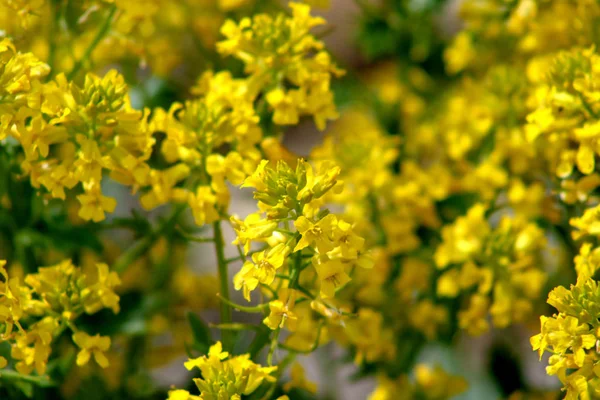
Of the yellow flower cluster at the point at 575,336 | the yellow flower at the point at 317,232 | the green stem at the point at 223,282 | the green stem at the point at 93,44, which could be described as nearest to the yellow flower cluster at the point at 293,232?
the yellow flower at the point at 317,232

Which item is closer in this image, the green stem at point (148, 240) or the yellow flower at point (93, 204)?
the yellow flower at point (93, 204)

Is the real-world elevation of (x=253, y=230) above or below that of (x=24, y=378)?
above

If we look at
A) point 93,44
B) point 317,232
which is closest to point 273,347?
point 317,232

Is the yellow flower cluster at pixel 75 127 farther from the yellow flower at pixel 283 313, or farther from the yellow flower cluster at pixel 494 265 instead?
the yellow flower cluster at pixel 494 265

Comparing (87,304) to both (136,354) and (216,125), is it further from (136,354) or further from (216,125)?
(136,354)

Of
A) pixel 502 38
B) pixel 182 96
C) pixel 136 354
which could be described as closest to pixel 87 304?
pixel 136 354

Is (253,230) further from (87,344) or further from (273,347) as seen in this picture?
(87,344)

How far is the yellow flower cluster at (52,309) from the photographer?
3.05 ft

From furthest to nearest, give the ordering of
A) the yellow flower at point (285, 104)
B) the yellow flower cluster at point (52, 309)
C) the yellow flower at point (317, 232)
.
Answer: the yellow flower at point (285, 104) → the yellow flower cluster at point (52, 309) → the yellow flower at point (317, 232)

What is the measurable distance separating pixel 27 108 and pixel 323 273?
38 centimetres

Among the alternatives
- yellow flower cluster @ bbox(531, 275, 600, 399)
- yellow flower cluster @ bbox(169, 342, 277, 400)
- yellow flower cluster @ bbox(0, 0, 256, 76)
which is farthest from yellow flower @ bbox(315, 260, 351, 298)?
yellow flower cluster @ bbox(0, 0, 256, 76)

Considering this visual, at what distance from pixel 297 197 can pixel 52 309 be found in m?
0.35

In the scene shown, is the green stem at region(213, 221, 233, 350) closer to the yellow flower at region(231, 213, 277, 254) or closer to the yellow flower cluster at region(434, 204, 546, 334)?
the yellow flower at region(231, 213, 277, 254)

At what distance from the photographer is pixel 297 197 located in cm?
86
